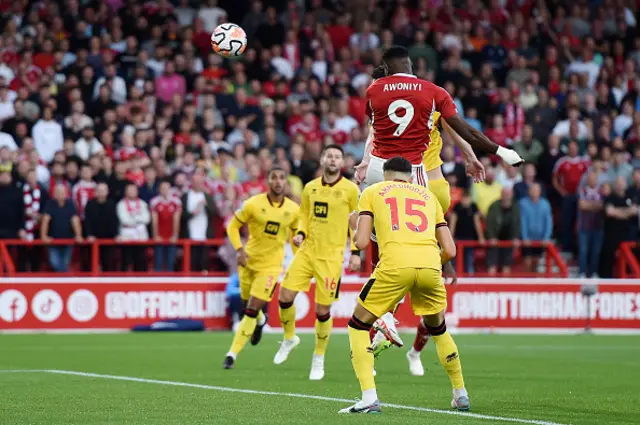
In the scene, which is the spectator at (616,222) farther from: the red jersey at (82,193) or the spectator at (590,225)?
the red jersey at (82,193)

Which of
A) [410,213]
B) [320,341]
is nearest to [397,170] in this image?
[410,213]

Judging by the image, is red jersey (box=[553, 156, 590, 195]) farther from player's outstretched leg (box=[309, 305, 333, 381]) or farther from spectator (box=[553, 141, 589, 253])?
player's outstretched leg (box=[309, 305, 333, 381])

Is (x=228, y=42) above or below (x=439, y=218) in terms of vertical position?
above

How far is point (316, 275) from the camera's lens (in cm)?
1480

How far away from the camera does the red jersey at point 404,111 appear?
11.4 metres

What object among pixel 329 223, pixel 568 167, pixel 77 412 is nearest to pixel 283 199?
pixel 329 223

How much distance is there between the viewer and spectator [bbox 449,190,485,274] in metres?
22.8

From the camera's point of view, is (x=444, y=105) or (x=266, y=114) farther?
(x=266, y=114)

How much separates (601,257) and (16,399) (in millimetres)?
15380

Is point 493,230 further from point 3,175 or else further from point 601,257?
point 3,175

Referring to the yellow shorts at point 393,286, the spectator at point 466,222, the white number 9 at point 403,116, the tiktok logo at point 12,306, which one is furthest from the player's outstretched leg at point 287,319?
the tiktok logo at point 12,306

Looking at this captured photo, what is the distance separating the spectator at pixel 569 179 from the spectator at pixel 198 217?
697cm

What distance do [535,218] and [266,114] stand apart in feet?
18.8

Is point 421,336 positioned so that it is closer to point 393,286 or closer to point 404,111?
point 404,111
